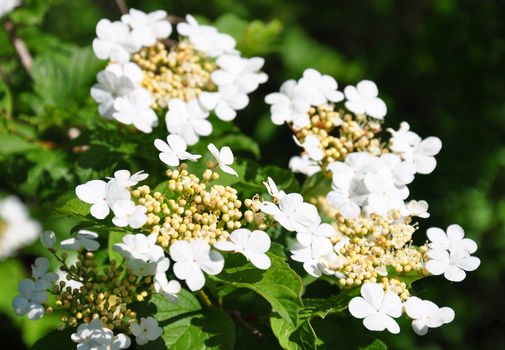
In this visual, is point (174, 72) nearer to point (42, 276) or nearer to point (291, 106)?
point (291, 106)

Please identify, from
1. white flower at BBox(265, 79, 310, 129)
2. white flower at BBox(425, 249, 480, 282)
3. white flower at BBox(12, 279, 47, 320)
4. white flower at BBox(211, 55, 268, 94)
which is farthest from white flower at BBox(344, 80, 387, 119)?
white flower at BBox(12, 279, 47, 320)

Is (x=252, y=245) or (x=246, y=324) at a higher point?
(x=252, y=245)

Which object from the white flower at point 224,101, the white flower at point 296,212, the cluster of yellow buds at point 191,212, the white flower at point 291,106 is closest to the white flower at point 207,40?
the white flower at point 224,101

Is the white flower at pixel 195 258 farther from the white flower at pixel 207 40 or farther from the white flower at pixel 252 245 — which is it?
the white flower at pixel 207 40

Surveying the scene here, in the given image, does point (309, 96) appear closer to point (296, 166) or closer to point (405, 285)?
point (296, 166)

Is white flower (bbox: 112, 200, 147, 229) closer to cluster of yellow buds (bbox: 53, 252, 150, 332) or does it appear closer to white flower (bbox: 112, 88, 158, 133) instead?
cluster of yellow buds (bbox: 53, 252, 150, 332)

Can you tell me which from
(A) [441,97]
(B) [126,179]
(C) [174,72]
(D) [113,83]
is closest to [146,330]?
(B) [126,179]
